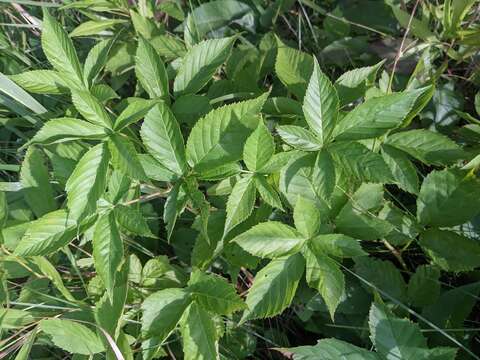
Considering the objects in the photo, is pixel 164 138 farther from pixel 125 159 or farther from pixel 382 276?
pixel 382 276

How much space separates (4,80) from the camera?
1473 mm

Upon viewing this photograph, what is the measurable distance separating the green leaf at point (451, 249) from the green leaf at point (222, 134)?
63 cm

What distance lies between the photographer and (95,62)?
4.96 feet

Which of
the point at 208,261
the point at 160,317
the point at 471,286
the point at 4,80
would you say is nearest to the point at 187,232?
the point at 208,261

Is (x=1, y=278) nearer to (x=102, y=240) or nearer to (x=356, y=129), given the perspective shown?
(x=102, y=240)

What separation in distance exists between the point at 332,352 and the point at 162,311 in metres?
0.46

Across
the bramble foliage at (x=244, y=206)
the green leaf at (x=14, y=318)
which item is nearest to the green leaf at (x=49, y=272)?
the bramble foliage at (x=244, y=206)

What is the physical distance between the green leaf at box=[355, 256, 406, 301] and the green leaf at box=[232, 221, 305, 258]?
12.9 inches

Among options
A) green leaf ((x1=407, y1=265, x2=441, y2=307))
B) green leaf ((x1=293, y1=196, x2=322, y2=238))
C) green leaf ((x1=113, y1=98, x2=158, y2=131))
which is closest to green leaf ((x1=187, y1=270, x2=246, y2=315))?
green leaf ((x1=293, y1=196, x2=322, y2=238))

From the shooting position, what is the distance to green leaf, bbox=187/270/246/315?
126cm

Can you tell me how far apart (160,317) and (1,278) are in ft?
1.58

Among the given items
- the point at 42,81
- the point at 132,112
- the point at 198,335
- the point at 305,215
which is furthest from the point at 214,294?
the point at 42,81

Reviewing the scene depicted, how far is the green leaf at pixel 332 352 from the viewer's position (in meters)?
1.19

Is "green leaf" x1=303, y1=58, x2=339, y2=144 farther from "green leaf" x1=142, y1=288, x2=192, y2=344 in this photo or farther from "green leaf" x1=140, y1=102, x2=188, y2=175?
"green leaf" x1=142, y1=288, x2=192, y2=344
